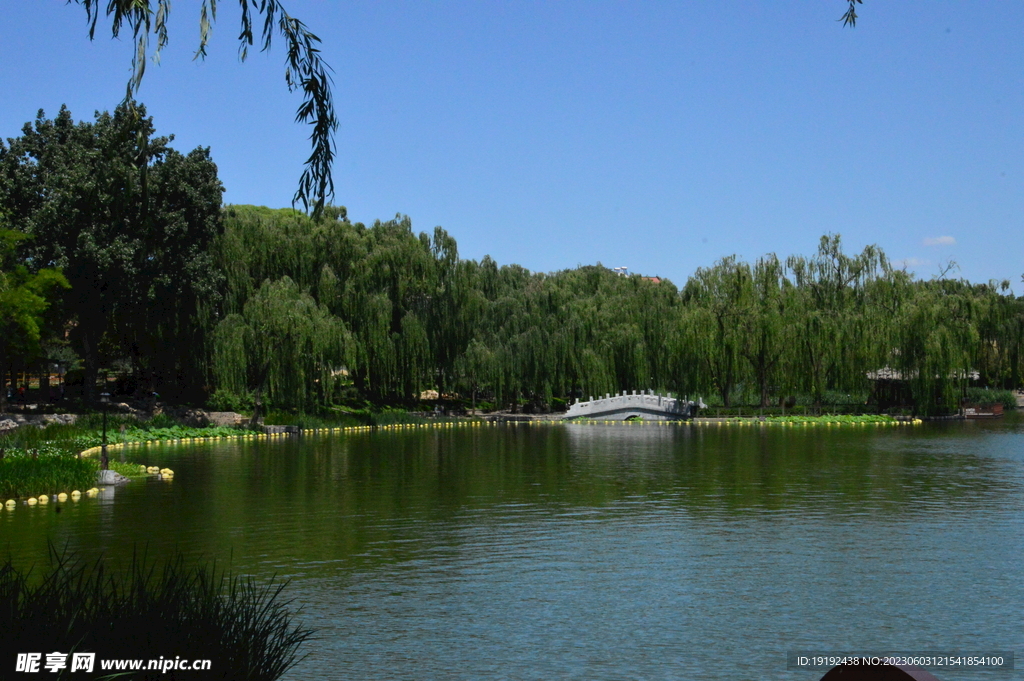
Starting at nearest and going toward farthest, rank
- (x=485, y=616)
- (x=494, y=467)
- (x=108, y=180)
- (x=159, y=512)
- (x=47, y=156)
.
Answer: (x=108, y=180) < (x=485, y=616) < (x=159, y=512) < (x=494, y=467) < (x=47, y=156)

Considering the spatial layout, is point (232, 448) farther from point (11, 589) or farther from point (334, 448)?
point (11, 589)

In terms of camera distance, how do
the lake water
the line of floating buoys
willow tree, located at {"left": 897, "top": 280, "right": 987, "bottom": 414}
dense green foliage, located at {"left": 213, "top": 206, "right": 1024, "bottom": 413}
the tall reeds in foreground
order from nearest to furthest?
the tall reeds in foreground → the lake water → the line of floating buoys → dense green foliage, located at {"left": 213, "top": 206, "right": 1024, "bottom": 413} → willow tree, located at {"left": 897, "top": 280, "right": 987, "bottom": 414}

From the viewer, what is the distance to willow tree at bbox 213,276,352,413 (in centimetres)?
3456

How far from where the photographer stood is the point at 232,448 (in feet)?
96.7

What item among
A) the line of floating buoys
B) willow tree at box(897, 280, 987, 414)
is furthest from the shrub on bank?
willow tree at box(897, 280, 987, 414)

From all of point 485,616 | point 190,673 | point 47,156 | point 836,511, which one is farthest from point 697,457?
point 47,156

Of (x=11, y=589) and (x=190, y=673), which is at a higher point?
(x=11, y=589)

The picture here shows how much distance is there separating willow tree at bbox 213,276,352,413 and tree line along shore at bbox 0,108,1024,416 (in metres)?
0.07

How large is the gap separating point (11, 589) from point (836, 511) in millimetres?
13240

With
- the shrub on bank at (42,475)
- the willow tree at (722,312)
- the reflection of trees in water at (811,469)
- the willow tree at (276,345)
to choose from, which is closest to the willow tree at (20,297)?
the willow tree at (276,345)

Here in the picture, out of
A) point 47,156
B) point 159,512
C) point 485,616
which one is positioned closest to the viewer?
point 485,616

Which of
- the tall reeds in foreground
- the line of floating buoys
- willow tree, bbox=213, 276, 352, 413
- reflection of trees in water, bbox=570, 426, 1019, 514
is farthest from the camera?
willow tree, bbox=213, 276, 352, 413

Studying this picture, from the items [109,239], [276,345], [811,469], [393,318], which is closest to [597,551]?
[811,469]

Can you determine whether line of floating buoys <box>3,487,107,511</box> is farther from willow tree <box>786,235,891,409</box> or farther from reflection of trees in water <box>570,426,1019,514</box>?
willow tree <box>786,235,891,409</box>
